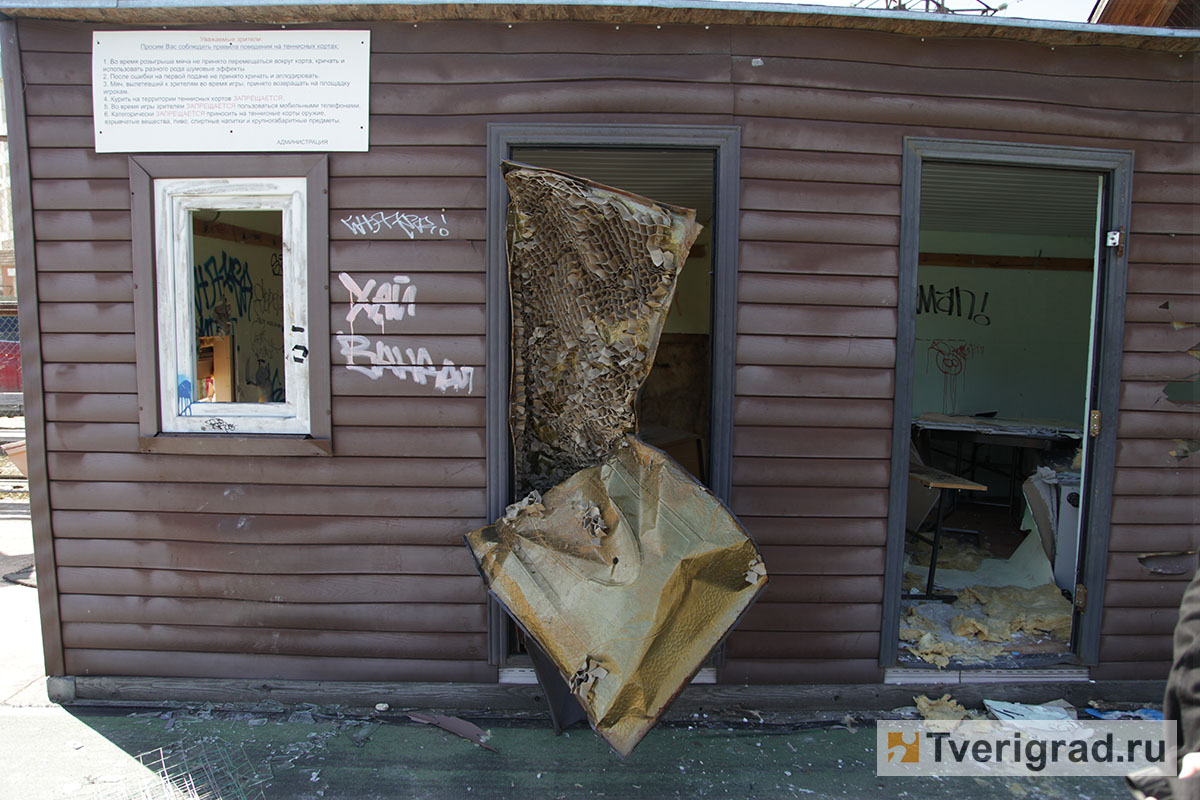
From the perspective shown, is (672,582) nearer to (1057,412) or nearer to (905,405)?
(905,405)

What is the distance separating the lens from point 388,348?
10.5ft

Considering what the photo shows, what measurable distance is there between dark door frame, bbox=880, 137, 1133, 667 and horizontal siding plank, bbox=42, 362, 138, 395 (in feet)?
12.3

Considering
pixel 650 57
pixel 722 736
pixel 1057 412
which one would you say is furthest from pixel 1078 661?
pixel 1057 412

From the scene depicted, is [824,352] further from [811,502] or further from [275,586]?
[275,586]

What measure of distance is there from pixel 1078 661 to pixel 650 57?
3705 mm

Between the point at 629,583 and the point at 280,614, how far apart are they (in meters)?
1.95

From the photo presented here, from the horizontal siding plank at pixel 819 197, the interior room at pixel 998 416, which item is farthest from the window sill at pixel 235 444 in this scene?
the interior room at pixel 998 416

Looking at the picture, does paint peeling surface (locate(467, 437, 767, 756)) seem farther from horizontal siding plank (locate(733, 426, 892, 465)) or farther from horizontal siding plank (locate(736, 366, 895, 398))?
horizontal siding plank (locate(736, 366, 895, 398))

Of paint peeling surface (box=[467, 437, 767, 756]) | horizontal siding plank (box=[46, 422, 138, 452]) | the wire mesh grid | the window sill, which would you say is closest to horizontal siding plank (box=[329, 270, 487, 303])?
the window sill

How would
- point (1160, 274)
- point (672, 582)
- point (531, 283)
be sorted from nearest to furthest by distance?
point (672, 582)
point (531, 283)
point (1160, 274)

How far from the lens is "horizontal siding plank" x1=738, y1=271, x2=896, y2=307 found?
3189 millimetres

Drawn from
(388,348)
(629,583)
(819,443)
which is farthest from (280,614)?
(819,443)

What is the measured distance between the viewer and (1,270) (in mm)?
15047

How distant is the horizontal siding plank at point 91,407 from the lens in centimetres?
327
